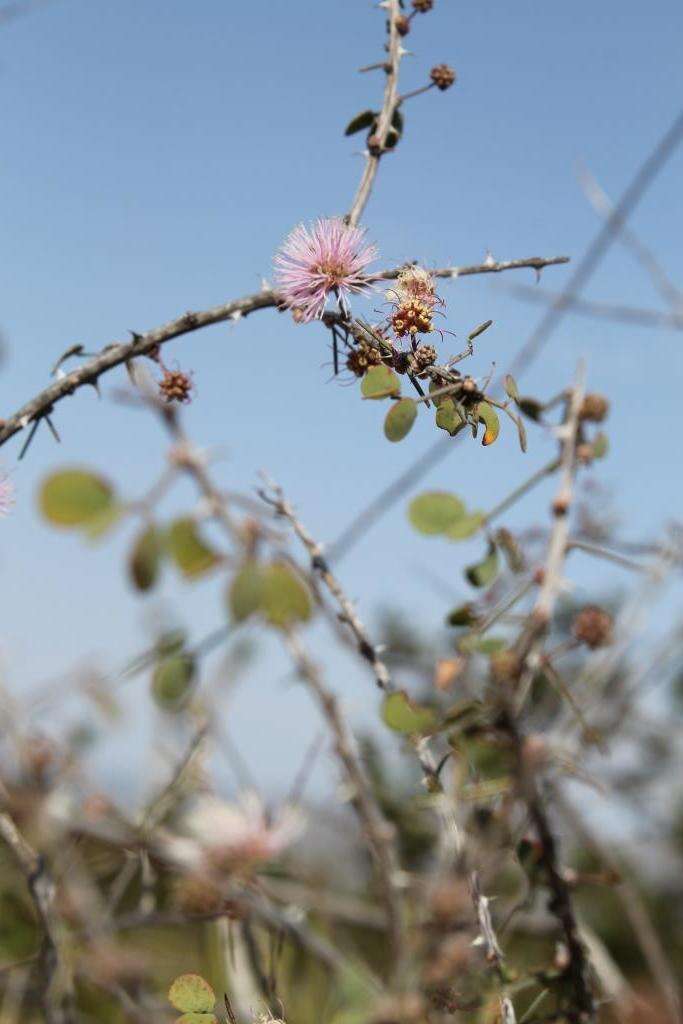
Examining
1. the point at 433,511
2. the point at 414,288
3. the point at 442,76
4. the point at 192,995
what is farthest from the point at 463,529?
the point at 442,76

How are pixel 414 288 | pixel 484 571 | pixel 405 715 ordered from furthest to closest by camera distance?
pixel 414 288
pixel 484 571
pixel 405 715

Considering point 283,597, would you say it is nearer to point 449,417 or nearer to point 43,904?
point 449,417

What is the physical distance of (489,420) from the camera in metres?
0.84

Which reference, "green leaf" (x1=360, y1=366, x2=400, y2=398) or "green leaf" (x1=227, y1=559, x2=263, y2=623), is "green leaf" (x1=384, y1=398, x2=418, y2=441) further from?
"green leaf" (x1=227, y1=559, x2=263, y2=623)

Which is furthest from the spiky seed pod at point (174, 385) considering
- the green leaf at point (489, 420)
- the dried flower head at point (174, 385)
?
the green leaf at point (489, 420)

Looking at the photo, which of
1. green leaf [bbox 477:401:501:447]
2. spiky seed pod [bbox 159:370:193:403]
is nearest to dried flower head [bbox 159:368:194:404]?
spiky seed pod [bbox 159:370:193:403]

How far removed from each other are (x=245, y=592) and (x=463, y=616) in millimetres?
277

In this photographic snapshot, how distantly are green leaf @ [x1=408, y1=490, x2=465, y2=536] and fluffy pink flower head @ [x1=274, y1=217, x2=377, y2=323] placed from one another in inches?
8.4

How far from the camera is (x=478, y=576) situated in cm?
79

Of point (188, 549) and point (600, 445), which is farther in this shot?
point (600, 445)

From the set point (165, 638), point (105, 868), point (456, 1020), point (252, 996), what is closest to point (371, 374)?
point (165, 638)

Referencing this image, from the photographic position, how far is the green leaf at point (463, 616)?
0.77m

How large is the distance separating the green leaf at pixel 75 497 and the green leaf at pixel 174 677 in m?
0.09

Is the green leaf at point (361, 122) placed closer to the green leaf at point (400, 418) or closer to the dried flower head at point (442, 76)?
the dried flower head at point (442, 76)
